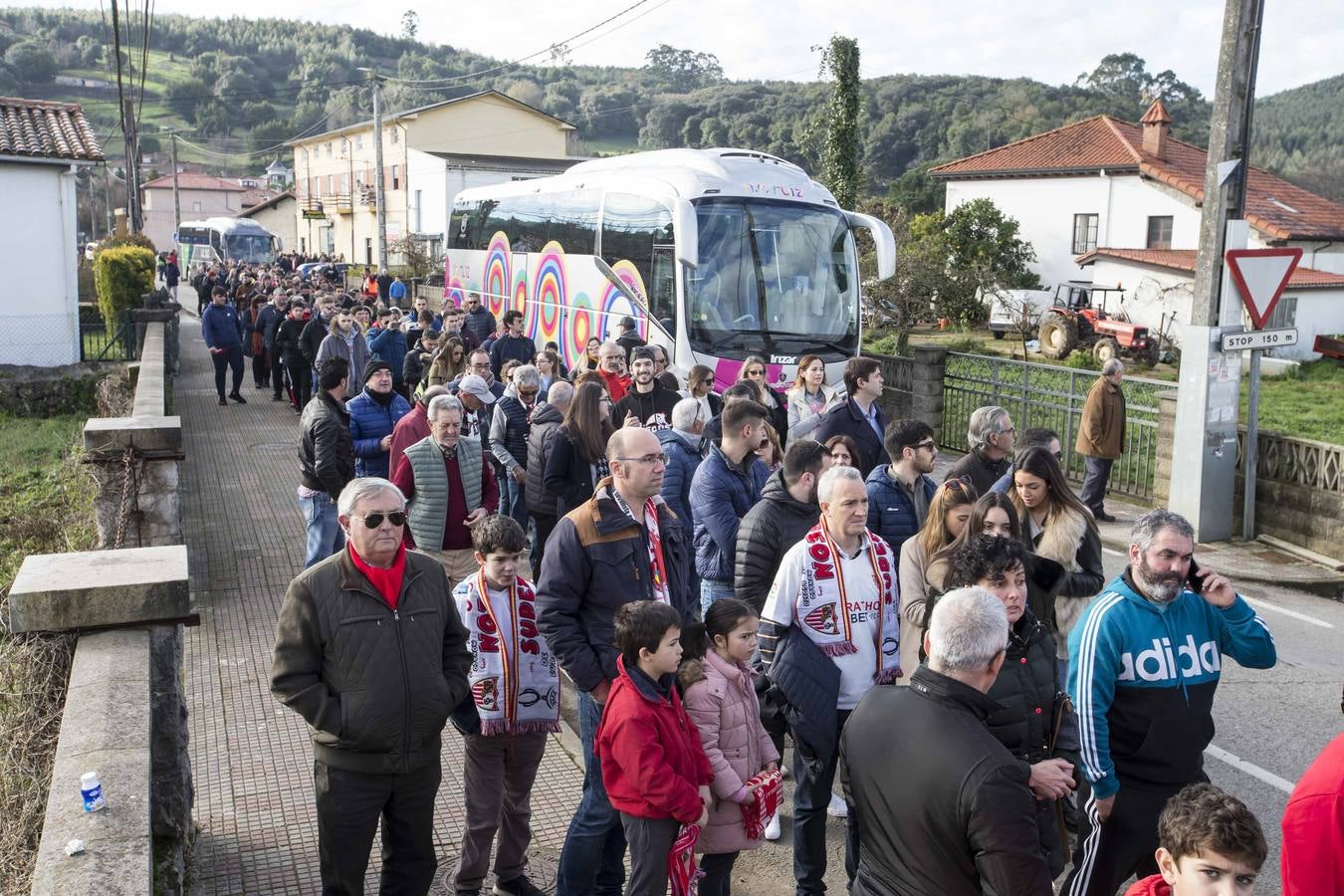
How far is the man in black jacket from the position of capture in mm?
7977

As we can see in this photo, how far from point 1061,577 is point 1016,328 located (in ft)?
103

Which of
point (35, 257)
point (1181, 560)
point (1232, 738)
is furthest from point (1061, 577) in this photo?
point (35, 257)

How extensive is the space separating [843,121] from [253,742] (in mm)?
28101

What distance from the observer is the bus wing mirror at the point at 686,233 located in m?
13.8

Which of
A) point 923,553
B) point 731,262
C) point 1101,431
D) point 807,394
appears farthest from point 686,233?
point 923,553

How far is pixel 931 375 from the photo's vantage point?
16.0 metres

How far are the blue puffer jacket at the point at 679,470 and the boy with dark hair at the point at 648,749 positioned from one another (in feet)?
9.70

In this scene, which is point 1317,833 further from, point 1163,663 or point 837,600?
point 837,600

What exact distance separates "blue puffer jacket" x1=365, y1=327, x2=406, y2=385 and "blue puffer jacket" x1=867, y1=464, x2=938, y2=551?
32.8ft

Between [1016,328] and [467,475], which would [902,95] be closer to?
[1016,328]

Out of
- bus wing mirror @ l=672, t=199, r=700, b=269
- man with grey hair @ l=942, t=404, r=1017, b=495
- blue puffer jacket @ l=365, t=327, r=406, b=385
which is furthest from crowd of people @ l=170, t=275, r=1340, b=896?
blue puffer jacket @ l=365, t=327, r=406, b=385

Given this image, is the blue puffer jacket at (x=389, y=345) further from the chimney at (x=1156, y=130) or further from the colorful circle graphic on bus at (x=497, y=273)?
the chimney at (x=1156, y=130)

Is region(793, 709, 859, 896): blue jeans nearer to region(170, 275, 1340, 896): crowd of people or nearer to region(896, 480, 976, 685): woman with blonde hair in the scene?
region(170, 275, 1340, 896): crowd of people

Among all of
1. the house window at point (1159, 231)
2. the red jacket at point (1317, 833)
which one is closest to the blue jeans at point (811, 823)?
the red jacket at point (1317, 833)
